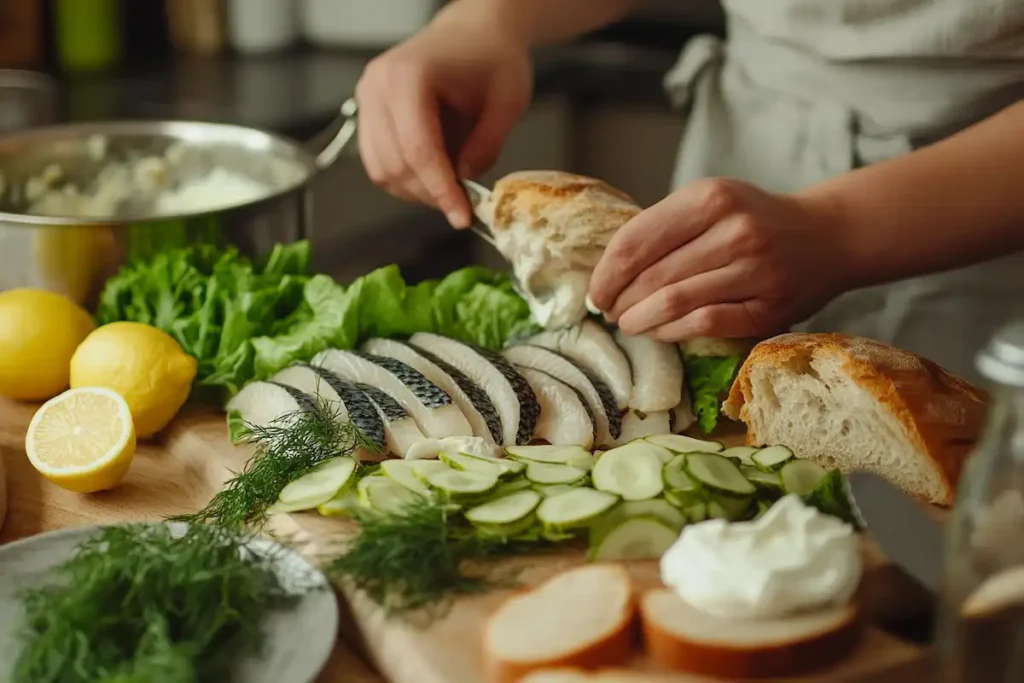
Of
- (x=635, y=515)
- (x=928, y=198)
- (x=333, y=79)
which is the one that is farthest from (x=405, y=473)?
(x=333, y=79)

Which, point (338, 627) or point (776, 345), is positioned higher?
point (776, 345)

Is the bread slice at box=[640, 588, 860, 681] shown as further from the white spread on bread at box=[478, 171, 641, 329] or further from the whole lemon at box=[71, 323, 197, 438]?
the whole lemon at box=[71, 323, 197, 438]

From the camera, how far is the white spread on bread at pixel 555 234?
1.72 meters

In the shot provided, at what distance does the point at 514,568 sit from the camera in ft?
4.15

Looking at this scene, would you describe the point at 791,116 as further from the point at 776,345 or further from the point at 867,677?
the point at 867,677

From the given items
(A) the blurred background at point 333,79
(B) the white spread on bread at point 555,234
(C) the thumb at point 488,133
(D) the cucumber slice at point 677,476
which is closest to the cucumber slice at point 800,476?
(D) the cucumber slice at point 677,476

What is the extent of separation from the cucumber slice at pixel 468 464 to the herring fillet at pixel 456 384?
15cm

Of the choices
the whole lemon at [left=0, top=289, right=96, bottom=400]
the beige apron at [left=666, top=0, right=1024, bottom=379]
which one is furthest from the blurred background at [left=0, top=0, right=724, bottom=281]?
the whole lemon at [left=0, top=289, right=96, bottom=400]

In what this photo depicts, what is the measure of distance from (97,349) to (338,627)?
2.19 feet

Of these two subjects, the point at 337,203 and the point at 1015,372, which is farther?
the point at 337,203

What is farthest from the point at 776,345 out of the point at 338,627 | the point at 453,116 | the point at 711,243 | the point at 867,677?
the point at 453,116

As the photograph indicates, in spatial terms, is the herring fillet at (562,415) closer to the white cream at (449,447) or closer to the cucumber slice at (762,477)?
the white cream at (449,447)

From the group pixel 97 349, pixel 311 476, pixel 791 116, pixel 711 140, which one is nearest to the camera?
pixel 311 476

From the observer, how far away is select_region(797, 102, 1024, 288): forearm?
1.63 m
